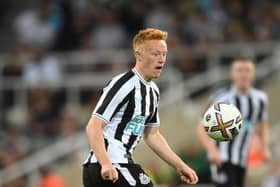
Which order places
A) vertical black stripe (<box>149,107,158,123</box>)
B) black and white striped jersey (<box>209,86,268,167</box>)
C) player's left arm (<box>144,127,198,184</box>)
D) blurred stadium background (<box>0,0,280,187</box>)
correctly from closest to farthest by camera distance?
player's left arm (<box>144,127,198,184</box>) → vertical black stripe (<box>149,107,158,123</box>) → black and white striped jersey (<box>209,86,268,167</box>) → blurred stadium background (<box>0,0,280,187</box>)

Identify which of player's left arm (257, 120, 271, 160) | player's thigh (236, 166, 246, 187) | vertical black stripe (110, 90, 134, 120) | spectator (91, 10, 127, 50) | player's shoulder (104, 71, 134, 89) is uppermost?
spectator (91, 10, 127, 50)

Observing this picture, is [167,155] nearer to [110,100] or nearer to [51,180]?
[110,100]

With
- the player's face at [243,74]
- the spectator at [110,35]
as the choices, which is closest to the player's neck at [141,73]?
the player's face at [243,74]

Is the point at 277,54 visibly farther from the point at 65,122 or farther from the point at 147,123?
the point at 147,123

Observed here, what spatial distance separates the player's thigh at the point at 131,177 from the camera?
9230 millimetres

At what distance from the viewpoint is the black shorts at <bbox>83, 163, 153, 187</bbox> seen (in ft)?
30.2

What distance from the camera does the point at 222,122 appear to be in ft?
33.6

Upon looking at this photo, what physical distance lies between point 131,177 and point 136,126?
461mm

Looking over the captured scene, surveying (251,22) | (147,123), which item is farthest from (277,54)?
(147,123)

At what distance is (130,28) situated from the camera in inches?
787

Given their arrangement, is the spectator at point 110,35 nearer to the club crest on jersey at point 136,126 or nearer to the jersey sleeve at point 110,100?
the club crest on jersey at point 136,126

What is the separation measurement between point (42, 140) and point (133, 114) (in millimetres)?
9318

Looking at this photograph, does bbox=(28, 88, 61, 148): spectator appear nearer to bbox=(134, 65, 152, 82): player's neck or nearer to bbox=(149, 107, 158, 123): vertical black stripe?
bbox=(149, 107, 158, 123): vertical black stripe

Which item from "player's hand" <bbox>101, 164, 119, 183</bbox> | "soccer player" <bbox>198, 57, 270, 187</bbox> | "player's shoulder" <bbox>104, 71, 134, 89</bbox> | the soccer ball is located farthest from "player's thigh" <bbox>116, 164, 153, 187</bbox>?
"soccer player" <bbox>198, 57, 270, 187</bbox>
